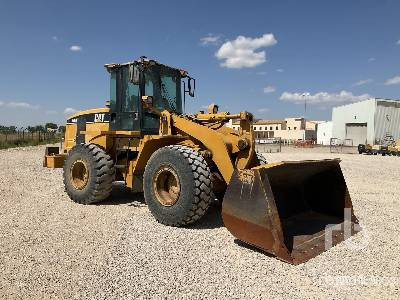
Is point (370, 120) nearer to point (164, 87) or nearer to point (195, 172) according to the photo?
point (164, 87)

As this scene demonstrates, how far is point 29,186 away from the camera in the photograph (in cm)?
927

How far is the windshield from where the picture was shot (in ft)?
22.7

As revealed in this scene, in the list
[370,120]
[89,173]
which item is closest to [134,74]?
[89,173]

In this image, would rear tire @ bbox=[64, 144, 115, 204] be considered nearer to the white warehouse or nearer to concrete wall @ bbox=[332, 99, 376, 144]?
the white warehouse

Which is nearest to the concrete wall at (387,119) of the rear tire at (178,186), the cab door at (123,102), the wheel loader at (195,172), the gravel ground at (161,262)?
the gravel ground at (161,262)

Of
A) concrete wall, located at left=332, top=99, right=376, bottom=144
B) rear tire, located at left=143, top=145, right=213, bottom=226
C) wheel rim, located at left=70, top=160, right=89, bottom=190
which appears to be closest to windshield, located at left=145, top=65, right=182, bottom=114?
rear tire, located at left=143, top=145, right=213, bottom=226

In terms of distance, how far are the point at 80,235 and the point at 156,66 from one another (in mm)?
3592

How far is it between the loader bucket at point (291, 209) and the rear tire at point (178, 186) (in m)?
0.65

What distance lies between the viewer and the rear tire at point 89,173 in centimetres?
685

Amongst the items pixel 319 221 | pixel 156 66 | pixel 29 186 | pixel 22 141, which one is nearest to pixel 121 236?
pixel 319 221

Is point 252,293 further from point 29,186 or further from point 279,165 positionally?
point 29,186

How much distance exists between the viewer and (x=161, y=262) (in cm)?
402

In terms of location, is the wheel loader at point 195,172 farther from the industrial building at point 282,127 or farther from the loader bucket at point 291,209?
the industrial building at point 282,127

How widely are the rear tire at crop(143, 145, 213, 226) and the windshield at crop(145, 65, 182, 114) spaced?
1734 mm
